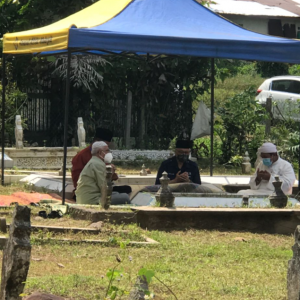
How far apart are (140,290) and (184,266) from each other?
98.9 inches

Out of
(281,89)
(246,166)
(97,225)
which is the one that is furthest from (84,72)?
(97,225)

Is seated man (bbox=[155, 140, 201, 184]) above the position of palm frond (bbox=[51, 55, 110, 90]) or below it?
below

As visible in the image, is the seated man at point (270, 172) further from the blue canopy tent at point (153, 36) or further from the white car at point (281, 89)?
the white car at point (281, 89)

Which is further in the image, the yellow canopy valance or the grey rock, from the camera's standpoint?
the yellow canopy valance

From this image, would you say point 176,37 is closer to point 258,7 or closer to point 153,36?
point 153,36

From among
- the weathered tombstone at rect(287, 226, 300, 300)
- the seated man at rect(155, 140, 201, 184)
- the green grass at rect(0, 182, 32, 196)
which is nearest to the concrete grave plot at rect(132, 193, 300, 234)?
the seated man at rect(155, 140, 201, 184)

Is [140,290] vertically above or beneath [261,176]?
beneath

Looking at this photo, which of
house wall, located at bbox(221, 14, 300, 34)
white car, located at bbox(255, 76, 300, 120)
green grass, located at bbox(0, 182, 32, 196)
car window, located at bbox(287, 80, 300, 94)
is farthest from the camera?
house wall, located at bbox(221, 14, 300, 34)

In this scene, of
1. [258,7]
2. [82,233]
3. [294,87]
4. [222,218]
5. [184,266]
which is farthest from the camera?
[258,7]

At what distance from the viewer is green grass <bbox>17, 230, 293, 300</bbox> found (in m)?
5.83

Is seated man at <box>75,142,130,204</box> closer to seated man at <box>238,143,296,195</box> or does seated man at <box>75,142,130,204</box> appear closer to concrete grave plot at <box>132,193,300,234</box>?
concrete grave plot at <box>132,193,300,234</box>

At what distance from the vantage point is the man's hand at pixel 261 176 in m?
10.2

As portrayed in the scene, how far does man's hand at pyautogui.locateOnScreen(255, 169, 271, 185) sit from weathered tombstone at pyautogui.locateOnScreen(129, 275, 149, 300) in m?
5.91

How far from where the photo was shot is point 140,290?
438 cm
